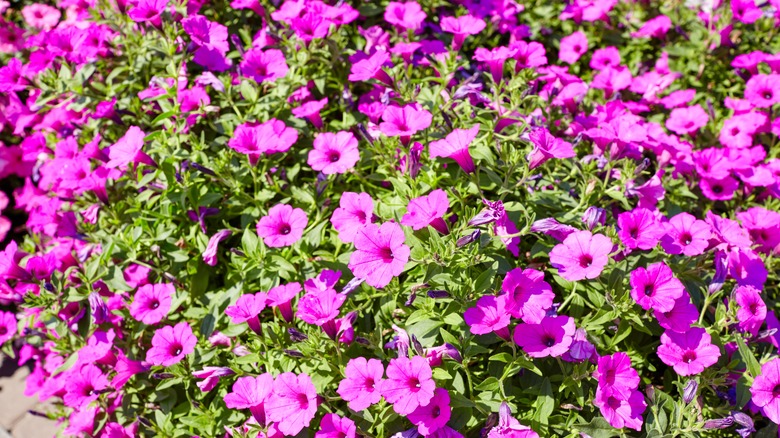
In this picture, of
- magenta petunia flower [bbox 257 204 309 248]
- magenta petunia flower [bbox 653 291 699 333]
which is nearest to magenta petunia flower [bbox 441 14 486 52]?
magenta petunia flower [bbox 257 204 309 248]

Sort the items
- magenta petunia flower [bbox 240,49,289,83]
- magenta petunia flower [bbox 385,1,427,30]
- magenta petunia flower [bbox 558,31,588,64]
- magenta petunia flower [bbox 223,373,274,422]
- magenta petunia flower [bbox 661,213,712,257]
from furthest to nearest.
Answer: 1. magenta petunia flower [bbox 558,31,588,64]
2. magenta petunia flower [bbox 385,1,427,30]
3. magenta petunia flower [bbox 240,49,289,83]
4. magenta petunia flower [bbox 661,213,712,257]
5. magenta petunia flower [bbox 223,373,274,422]

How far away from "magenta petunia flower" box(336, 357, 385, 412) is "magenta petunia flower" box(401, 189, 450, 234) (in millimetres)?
495

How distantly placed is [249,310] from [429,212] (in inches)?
30.2

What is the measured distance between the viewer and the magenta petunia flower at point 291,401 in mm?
2016

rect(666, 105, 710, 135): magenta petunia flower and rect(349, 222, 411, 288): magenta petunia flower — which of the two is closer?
rect(349, 222, 411, 288): magenta petunia flower

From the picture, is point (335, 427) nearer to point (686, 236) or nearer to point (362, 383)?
point (362, 383)

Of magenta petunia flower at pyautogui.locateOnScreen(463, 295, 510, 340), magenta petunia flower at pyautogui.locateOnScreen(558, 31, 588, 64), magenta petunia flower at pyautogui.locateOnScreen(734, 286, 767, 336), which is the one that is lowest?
magenta petunia flower at pyautogui.locateOnScreen(734, 286, 767, 336)

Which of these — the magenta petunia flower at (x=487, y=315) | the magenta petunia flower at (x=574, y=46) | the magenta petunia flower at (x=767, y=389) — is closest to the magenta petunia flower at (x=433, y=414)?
the magenta petunia flower at (x=487, y=315)

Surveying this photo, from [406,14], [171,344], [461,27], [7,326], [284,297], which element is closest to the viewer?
[284,297]

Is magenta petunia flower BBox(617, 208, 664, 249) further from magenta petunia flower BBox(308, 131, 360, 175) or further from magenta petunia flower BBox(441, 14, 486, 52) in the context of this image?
magenta petunia flower BBox(441, 14, 486, 52)

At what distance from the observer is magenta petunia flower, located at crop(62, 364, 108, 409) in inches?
98.8

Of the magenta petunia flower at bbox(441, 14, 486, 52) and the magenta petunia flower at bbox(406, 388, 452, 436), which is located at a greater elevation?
the magenta petunia flower at bbox(441, 14, 486, 52)

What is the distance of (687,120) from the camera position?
3277 mm

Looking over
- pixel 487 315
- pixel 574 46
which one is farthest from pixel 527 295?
pixel 574 46
